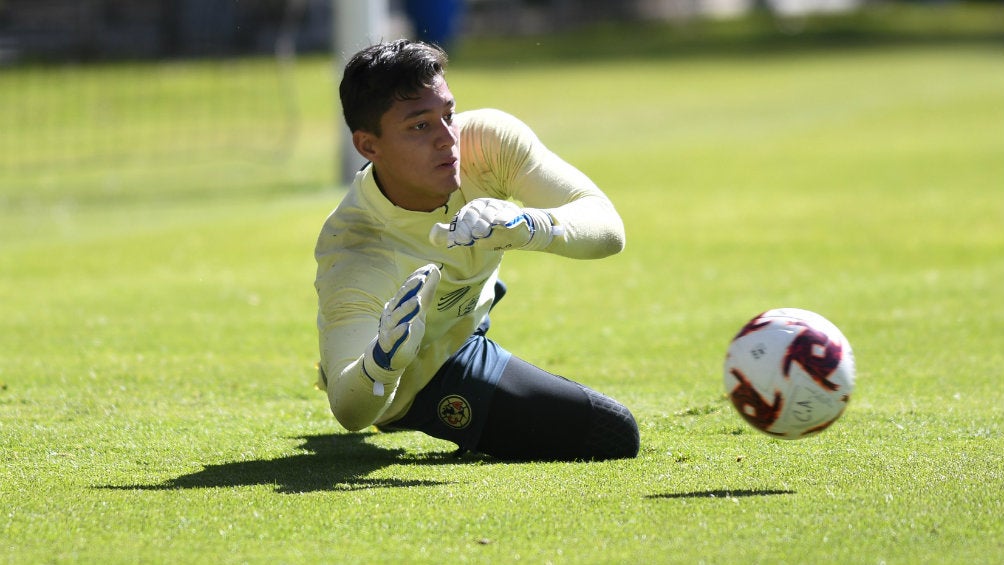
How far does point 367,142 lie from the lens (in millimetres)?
6266

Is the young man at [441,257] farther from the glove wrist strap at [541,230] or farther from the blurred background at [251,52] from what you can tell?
the blurred background at [251,52]

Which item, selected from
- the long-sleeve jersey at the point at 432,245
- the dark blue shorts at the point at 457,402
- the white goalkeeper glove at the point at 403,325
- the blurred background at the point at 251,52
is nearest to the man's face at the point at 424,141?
the long-sleeve jersey at the point at 432,245

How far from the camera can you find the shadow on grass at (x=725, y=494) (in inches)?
220

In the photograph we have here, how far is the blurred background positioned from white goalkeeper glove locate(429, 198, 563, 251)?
376 inches

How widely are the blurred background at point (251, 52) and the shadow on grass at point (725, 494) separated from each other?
9952 millimetres

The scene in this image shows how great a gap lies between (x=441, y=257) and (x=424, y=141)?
2.03 feet

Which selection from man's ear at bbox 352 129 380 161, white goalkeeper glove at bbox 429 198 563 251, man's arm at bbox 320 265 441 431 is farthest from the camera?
man's ear at bbox 352 129 380 161

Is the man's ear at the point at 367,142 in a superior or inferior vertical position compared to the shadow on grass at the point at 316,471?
superior

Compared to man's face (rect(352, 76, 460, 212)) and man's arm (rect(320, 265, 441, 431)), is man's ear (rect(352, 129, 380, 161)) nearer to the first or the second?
man's face (rect(352, 76, 460, 212))

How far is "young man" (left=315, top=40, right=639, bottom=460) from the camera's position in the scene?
20.0 feet

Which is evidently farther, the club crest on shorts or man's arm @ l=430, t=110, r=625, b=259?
the club crest on shorts

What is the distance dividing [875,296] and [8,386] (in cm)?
656

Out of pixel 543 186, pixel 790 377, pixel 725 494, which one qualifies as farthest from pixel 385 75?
pixel 725 494

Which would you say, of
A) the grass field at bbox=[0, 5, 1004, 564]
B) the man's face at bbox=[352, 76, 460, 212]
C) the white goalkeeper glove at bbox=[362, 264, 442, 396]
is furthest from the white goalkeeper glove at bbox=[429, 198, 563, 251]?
the grass field at bbox=[0, 5, 1004, 564]
